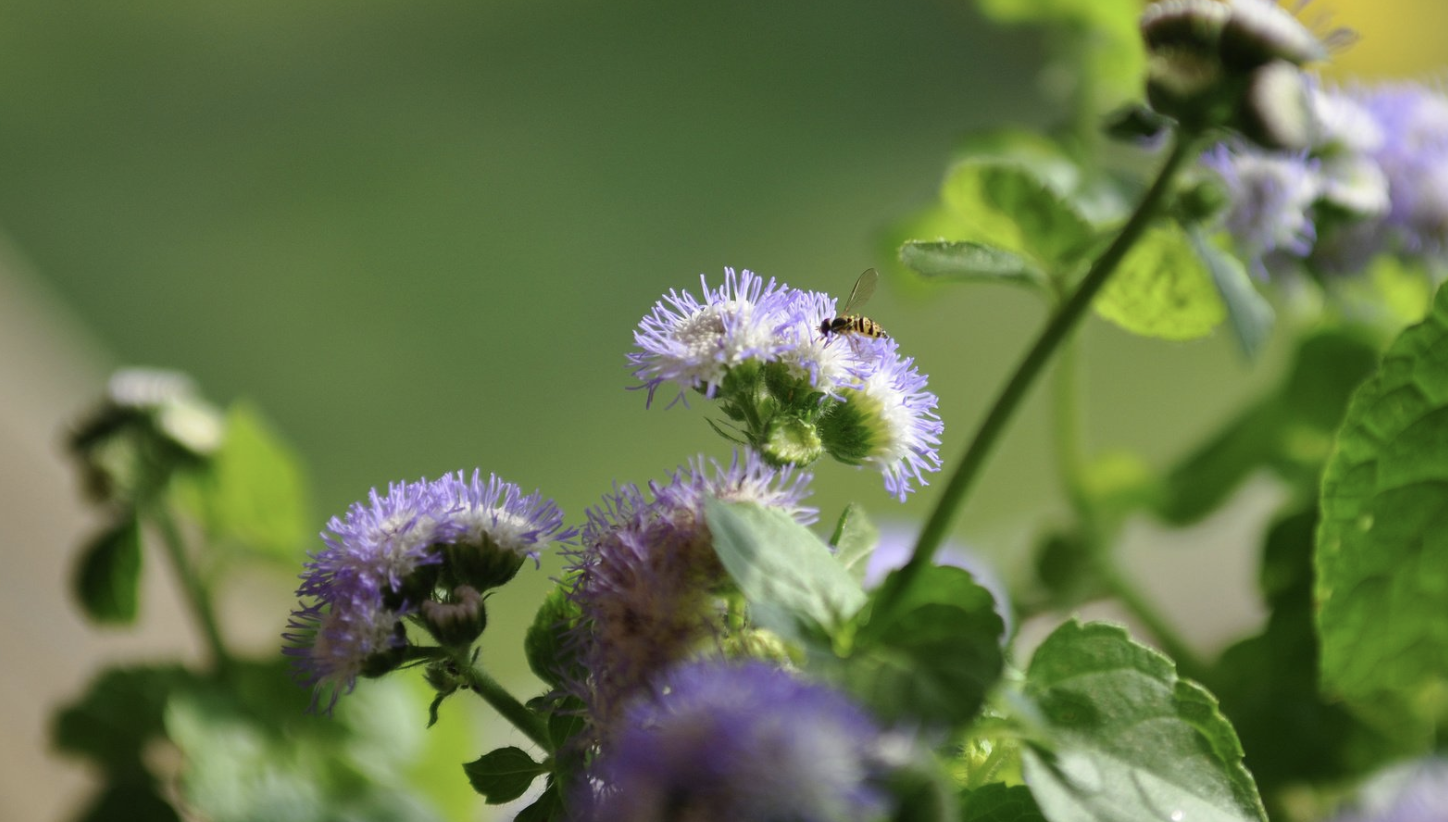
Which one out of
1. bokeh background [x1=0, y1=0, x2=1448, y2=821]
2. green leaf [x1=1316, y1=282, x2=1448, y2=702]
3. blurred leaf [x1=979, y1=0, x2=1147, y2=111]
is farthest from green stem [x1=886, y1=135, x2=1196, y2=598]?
bokeh background [x1=0, y1=0, x2=1448, y2=821]

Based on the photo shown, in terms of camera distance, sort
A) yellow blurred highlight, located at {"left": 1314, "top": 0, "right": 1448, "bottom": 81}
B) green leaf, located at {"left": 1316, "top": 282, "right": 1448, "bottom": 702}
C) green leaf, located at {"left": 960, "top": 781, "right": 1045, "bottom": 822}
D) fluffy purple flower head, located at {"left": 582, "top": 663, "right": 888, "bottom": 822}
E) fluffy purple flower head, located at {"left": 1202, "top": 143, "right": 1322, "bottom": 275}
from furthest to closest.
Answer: yellow blurred highlight, located at {"left": 1314, "top": 0, "right": 1448, "bottom": 81} → fluffy purple flower head, located at {"left": 1202, "top": 143, "right": 1322, "bottom": 275} → green leaf, located at {"left": 1316, "top": 282, "right": 1448, "bottom": 702} → green leaf, located at {"left": 960, "top": 781, "right": 1045, "bottom": 822} → fluffy purple flower head, located at {"left": 582, "top": 663, "right": 888, "bottom": 822}

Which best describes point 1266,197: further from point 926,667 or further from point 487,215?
point 487,215

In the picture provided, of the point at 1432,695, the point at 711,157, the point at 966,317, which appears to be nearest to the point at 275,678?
the point at 1432,695

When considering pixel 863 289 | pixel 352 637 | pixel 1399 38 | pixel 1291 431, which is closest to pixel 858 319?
pixel 863 289

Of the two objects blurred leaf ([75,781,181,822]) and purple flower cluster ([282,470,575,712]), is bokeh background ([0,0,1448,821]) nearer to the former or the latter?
blurred leaf ([75,781,181,822])

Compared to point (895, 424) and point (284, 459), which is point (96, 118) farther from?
point (895, 424)

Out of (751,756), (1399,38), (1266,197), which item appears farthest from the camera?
(1399,38)
